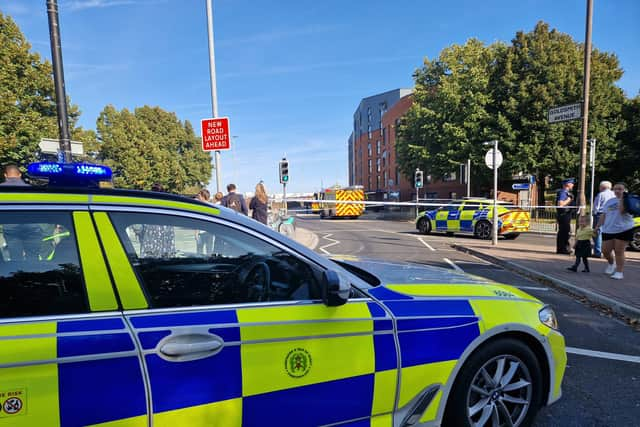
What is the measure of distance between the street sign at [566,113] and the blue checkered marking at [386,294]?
30.9 ft

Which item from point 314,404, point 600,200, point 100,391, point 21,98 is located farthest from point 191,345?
point 21,98

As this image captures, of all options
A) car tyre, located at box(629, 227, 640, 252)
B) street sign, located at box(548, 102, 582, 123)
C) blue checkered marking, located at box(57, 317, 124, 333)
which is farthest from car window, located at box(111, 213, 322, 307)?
car tyre, located at box(629, 227, 640, 252)

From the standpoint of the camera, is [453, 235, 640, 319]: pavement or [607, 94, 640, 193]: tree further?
[607, 94, 640, 193]: tree

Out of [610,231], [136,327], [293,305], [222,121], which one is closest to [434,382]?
[293,305]

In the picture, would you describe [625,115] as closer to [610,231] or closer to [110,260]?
[610,231]

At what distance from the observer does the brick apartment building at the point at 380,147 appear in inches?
1980

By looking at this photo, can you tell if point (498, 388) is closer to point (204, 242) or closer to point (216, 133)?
point (204, 242)

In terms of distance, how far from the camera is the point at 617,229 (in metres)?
6.07

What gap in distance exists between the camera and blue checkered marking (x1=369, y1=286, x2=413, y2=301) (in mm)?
1978

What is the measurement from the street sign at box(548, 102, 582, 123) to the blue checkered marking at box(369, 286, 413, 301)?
9.42 m

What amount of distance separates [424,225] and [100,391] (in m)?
15.9

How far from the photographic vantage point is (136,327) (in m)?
1.45

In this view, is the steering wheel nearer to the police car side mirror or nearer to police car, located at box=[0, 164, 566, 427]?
police car, located at box=[0, 164, 566, 427]

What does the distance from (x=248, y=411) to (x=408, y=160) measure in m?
31.0
